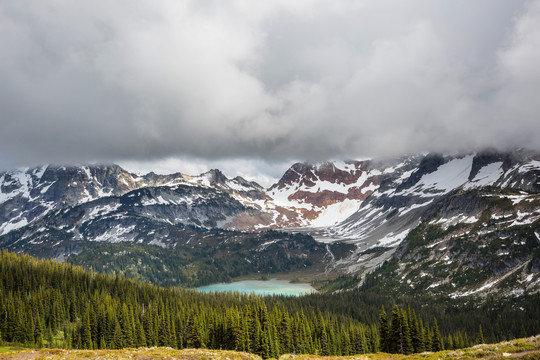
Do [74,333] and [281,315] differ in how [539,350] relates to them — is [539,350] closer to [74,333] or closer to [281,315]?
[281,315]

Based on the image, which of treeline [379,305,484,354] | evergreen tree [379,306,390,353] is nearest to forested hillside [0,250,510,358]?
evergreen tree [379,306,390,353]

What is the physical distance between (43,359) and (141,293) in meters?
160

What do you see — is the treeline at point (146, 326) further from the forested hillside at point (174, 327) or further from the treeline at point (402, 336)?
the treeline at point (402, 336)

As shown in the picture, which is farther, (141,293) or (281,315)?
(141,293)

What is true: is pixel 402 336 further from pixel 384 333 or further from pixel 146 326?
pixel 146 326

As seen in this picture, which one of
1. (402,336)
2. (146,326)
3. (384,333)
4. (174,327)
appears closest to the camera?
(402,336)

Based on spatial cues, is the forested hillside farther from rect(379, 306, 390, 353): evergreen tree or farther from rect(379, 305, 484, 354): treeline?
rect(379, 305, 484, 354): treeline

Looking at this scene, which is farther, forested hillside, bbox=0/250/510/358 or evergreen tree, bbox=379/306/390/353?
forested hillside, bbox=0/250/510/358

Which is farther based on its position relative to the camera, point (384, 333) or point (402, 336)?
point (384, 333)

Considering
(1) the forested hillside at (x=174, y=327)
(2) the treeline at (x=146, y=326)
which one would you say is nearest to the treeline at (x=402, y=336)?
(1) the forested hillside at (x=174, y=327)

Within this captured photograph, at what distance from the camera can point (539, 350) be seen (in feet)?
125

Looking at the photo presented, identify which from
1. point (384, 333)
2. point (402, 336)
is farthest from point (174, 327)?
point (402, 336)

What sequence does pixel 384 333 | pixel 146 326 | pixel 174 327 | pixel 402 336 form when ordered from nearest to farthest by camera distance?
pixel 402 336
pixel 384 333
pixel 174 327
pixel 146 326

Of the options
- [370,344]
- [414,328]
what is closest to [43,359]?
[414,328]
